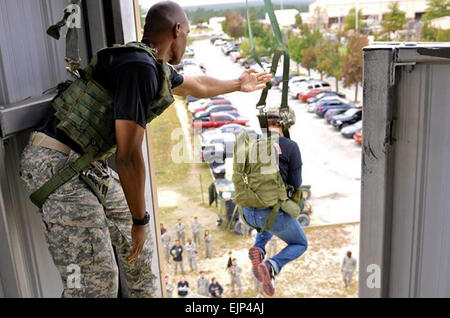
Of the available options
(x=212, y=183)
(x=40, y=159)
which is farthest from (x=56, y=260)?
(x=212, y=183)

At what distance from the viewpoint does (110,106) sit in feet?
3.76

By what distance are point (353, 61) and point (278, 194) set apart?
80 centimetres

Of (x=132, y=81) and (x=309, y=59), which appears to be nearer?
(x=132, y=81)

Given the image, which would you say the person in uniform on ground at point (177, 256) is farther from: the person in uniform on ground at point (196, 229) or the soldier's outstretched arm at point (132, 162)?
the soldier's outstretched arm at point (132, 162)

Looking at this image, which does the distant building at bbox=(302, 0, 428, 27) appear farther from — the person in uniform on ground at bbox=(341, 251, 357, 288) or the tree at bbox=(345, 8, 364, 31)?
the person in uniform on ground at bbox=(341, 251, 357, 288)

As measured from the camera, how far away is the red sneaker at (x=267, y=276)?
1.71m

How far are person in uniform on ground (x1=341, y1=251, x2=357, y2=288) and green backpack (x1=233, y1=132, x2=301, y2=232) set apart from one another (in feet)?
9.17

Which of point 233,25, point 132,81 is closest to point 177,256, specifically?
point 233,25

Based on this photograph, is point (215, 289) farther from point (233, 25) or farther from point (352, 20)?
point (233, 25)

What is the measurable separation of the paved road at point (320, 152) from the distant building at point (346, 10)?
15.3 inches

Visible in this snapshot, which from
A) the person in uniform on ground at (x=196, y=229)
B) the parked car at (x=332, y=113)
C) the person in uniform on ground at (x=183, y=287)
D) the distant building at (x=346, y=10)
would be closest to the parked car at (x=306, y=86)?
the parked car at (x=332, y=113)

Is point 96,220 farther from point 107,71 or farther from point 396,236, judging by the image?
A: point 396,236

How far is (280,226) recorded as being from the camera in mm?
1548

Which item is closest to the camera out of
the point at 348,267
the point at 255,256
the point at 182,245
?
the point at 255,256
